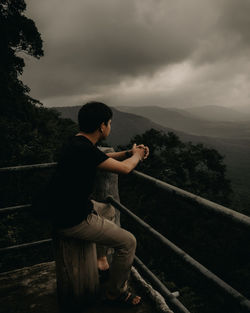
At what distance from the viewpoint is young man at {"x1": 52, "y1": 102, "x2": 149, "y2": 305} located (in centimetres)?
178

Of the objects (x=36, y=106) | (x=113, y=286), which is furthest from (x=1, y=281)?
(x=36, y=106)

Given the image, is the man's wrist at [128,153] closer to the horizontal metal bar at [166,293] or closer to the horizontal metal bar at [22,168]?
→ the horizontal metal bar at [22,168]

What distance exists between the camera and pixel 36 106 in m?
23.3

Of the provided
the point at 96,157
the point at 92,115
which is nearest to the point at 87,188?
the point at 96,157

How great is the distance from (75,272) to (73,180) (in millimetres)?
745

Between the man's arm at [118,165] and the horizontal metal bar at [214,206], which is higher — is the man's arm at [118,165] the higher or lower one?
the higher one

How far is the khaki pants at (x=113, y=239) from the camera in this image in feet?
6.05

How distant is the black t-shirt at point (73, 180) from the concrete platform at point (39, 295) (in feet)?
2.92

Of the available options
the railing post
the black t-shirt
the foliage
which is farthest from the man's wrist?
the foliage

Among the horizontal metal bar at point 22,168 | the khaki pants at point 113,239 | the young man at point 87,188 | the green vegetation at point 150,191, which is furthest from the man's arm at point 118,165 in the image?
the green vegetation at point 150,191

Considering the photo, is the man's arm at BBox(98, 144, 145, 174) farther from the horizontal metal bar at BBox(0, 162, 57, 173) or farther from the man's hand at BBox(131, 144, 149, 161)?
the horizontal metal bar at BBox(0, 162, 57, 173)

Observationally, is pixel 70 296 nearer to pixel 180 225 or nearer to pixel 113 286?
pixel 113 286

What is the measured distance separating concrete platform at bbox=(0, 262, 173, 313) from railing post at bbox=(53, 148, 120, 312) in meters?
0.16

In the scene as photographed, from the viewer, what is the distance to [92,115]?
74.8 inches
